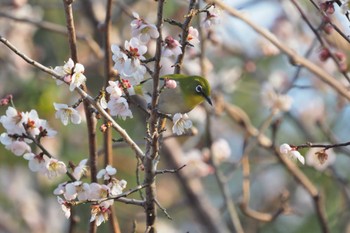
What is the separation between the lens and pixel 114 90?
1674 millimetres

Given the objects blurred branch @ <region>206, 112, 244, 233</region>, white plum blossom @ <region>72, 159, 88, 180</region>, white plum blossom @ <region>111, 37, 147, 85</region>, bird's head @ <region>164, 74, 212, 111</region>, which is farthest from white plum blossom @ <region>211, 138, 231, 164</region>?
white plum blossom @ <region>111, 37, 147, 85</region>

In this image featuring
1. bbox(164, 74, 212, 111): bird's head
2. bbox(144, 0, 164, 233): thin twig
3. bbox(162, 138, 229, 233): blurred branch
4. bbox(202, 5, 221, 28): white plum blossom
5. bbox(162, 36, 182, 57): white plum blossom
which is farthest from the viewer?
bbox(162, 138, 229, 233): blurred branch

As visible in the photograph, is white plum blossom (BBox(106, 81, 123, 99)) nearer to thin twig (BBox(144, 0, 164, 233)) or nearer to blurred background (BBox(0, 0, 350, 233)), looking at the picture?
thin twig (BBox(144, 0, 164, 233))

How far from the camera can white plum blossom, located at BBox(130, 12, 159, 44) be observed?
5.45ft

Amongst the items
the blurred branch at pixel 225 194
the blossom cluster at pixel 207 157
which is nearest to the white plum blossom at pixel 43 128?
the blurred branch at pixel 225 194

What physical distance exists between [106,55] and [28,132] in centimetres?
59

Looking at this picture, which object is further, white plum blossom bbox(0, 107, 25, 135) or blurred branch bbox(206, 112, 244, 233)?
blurred branch bbox(206, 112, 244, 233)

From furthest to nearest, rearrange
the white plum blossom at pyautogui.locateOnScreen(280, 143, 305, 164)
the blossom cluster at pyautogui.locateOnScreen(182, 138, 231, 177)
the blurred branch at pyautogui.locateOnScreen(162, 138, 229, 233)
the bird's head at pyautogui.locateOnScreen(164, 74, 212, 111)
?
the blurred branch at pyautogui.locateOnScreen(162, 138, 229, 233)
the blossom cluster at pyautogui.locateOnScreen(182, 138, 231, 177)
the bird's head at pyautogui.locateOnScreen(164, 74, 212, 111)
the white plum blossom at pyautogui.locateOnScreen(280, 143, 305, 164)

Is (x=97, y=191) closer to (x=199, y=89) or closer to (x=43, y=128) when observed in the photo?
(x=43, y=128)

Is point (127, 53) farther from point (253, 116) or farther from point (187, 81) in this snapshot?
point (253, 116)

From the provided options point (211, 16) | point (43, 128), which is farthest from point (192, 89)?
point (43, 128)

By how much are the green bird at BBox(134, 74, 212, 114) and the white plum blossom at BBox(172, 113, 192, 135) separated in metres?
0.12

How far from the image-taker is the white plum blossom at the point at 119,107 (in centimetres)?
169

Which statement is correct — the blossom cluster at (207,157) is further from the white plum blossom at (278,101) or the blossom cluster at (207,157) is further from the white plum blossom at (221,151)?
the white plum blossom at (278,101)
